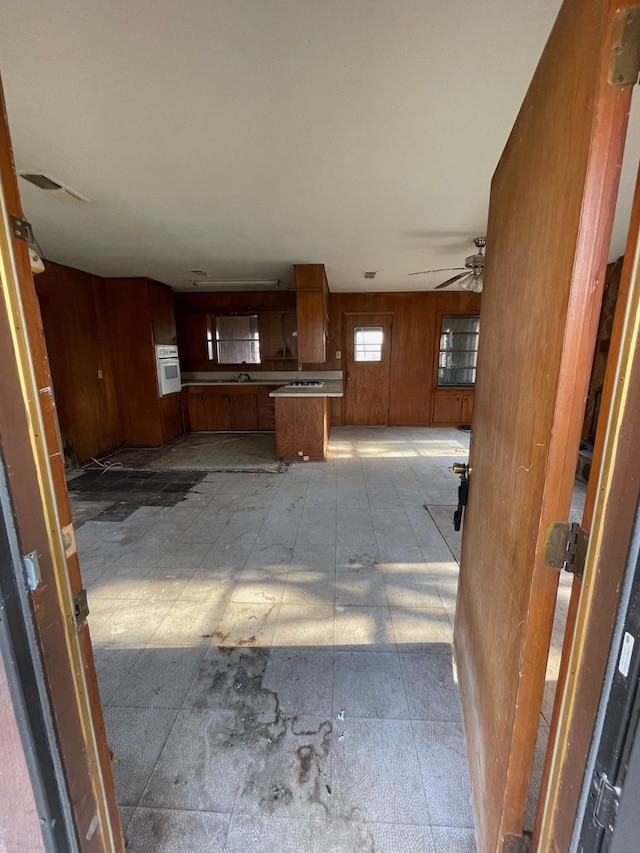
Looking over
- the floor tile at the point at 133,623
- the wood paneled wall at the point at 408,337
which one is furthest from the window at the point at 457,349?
the floor tile at the point at 133,623

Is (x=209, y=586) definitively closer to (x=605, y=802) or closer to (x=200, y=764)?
(x=200, y=764)

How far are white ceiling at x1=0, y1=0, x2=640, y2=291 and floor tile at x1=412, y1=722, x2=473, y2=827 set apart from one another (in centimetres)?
254

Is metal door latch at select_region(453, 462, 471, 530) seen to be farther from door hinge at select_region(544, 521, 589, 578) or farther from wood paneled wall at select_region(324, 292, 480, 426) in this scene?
wood paneled wall at select_region(324, 292, 480, 426)

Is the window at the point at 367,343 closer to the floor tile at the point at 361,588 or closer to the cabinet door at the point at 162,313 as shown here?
the cabinet door at the point at 162,313

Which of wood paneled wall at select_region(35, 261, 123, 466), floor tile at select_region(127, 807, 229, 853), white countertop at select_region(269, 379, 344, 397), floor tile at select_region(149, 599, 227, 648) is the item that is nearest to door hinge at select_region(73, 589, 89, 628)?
floor tile at select_region(127, 807, 229, 853)

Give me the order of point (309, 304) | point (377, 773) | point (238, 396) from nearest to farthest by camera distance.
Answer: point (377, 773) → point (309, 304) → point (238, 396)

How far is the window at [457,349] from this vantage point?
21.7ft

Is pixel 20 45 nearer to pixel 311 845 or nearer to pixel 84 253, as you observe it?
pixel 311 845

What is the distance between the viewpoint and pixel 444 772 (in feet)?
4.14

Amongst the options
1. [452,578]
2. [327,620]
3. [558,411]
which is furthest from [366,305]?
[558,411]

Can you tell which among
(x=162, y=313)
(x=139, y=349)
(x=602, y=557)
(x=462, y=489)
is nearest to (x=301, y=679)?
(x=462, y=489)

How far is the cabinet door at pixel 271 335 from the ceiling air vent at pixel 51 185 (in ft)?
13.5

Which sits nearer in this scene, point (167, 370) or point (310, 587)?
point (310, 587)

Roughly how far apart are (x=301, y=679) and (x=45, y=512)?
142 cm
